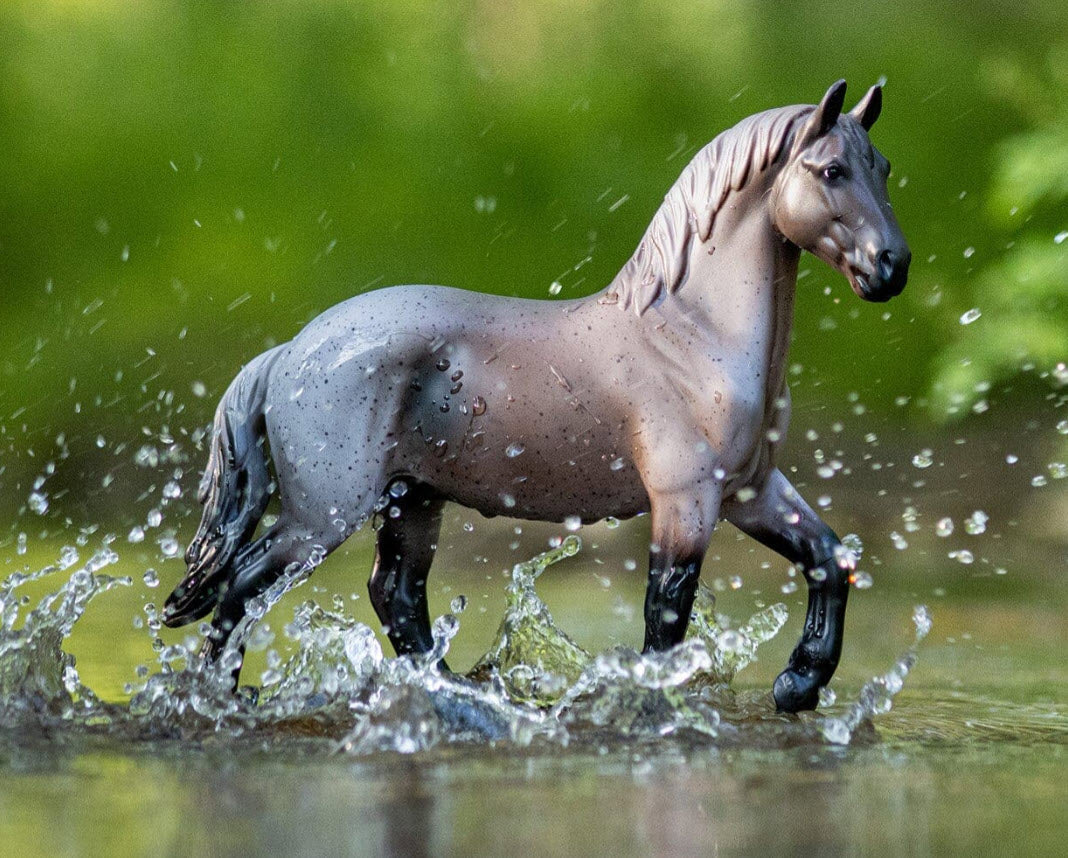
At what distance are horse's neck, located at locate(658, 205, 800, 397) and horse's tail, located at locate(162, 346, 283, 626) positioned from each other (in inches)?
33.3

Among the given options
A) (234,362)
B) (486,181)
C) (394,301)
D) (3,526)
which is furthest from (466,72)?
(394,301)

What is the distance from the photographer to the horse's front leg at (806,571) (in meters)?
2.96

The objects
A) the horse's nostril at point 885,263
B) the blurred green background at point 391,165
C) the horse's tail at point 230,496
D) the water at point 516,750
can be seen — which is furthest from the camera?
the blurred green background at point 391,165

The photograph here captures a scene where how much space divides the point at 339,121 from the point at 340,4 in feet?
2.48

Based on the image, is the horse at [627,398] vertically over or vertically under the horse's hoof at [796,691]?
over

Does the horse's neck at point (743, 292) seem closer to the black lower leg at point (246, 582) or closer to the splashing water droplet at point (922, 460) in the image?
the splashing water droplet at point (922, 460)

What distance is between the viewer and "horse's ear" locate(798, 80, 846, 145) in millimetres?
2783

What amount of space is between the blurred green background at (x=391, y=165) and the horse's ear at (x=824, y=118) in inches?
231

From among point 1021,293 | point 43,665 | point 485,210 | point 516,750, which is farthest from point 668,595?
point 485,210

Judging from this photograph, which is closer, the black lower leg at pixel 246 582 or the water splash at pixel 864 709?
the water splash at pixel 864 709

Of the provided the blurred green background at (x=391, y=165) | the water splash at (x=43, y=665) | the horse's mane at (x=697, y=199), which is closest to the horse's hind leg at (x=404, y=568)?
the water splash at (x=43, y=665)

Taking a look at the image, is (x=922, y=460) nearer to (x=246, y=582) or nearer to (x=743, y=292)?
(x=743, y=292)

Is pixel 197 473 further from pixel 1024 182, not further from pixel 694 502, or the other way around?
pixel 694 502

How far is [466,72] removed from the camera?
383 inches
